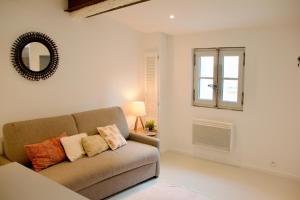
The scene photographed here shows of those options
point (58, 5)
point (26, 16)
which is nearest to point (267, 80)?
point (58, 5)

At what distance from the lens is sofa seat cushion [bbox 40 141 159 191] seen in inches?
105

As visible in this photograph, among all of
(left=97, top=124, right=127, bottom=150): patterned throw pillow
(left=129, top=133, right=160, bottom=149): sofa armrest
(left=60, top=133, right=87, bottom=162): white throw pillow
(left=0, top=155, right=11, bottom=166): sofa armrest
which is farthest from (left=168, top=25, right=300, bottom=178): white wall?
(left=0, top=155, right=11, bottom=166): sofa armrest

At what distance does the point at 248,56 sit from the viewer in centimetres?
384

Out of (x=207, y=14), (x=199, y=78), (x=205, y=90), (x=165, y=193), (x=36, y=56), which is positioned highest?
(x=207, y=14)

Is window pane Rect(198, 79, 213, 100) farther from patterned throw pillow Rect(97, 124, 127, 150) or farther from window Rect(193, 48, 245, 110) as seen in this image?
patterned throw pillow Rect(97, 124, 127, 150)

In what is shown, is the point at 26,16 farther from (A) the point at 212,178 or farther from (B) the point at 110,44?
(A) the point at 212,178

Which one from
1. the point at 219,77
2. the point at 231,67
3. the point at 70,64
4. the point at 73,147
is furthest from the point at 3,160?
the point at 231,67

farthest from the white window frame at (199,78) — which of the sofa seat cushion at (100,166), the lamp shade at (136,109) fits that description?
the sofa seat cushion at (100,166)

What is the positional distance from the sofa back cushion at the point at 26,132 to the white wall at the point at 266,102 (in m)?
2.37

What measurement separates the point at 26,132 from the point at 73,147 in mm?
566

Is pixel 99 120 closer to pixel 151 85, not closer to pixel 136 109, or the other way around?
pixel 136 109

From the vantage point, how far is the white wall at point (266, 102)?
11.6ft

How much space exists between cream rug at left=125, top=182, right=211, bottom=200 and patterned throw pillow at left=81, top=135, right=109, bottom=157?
698mm

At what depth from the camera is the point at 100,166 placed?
2.93m
